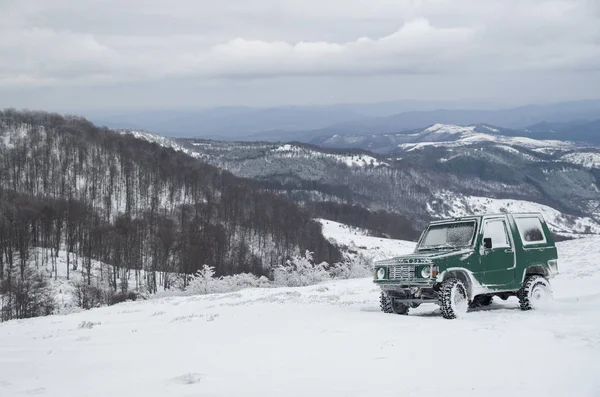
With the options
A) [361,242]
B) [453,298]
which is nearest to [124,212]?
[361,242]

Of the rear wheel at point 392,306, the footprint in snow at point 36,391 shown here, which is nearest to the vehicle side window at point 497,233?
the rear wheel at point 392,306

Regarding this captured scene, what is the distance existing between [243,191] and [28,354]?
170 meters

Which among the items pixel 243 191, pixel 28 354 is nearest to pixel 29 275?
pixel 28 354

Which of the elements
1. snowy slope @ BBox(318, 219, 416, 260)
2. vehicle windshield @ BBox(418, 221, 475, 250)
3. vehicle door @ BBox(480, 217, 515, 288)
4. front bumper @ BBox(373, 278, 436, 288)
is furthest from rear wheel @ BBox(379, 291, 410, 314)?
snowy slope @ BBox(318, 219, 416, 260)

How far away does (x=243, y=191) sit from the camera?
180 metres

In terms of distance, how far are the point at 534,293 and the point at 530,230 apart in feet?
6.17

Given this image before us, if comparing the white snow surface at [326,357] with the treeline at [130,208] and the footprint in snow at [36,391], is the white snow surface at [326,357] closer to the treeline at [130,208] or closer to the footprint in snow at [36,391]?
the footprint in snow at [36,391]

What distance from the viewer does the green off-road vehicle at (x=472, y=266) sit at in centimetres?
1424

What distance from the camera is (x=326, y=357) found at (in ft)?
30.4

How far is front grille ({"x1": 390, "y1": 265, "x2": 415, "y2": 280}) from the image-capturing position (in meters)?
14.6

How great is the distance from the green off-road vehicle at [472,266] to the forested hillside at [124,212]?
61303mm

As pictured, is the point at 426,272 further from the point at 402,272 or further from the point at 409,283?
the point at 402,272

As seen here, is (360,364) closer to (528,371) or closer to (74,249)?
(528,371)

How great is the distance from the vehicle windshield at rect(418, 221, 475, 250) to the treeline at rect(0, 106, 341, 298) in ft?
277
